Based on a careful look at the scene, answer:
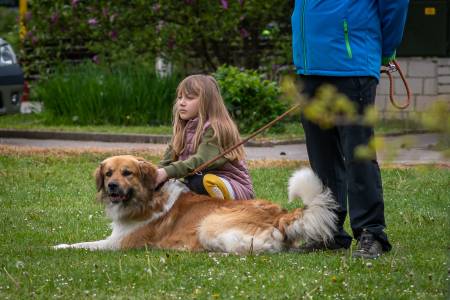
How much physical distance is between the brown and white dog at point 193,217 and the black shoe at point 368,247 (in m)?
0.18

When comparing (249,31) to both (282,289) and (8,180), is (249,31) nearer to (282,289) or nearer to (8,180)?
(8,180)

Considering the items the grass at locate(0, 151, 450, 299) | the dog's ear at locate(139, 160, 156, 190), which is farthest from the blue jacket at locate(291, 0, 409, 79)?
the dog's ear at locate(139, 160, 156, 190)

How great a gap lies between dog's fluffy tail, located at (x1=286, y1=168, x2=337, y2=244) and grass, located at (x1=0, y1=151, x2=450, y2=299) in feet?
0.56

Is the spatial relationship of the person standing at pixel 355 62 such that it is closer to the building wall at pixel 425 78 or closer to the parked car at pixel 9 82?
the parked car at pixel 9 82

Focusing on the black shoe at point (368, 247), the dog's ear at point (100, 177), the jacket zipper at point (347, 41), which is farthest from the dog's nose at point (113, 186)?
the jacket zipper at point (347, 41)

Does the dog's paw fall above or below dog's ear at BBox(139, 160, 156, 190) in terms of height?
below

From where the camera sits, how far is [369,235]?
5938mm

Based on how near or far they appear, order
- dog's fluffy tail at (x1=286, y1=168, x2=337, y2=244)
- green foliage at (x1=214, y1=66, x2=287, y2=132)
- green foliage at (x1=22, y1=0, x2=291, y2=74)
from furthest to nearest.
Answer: green foliage at (x1=22, y1=0, x2=291, y2=74) < green foliage at (x1=214, y1=66, x2=287, y2=132) < dog's fluffy tail at (x1=286, y1=168, x2=337, y2=244)

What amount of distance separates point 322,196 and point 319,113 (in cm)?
204

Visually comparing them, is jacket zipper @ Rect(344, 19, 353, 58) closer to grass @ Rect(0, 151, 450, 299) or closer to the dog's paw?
grass @ Rect(0, 151, 450, 299)

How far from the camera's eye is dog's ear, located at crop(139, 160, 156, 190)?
249 inches

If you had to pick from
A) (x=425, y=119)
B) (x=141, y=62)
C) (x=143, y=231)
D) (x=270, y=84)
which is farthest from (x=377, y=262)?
(x=141, y=62)

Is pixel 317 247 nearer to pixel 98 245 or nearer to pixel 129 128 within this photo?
pixel 98 245

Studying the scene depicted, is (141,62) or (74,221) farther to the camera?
(141,62)
